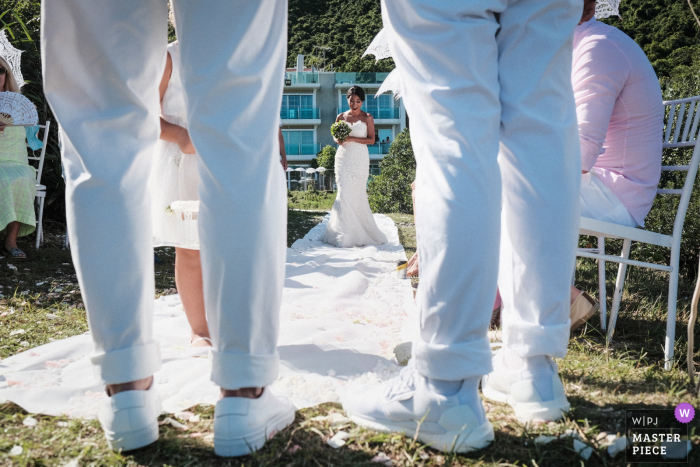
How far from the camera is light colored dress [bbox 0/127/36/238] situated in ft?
14.9

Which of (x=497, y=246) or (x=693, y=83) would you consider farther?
(x=693, y=83)

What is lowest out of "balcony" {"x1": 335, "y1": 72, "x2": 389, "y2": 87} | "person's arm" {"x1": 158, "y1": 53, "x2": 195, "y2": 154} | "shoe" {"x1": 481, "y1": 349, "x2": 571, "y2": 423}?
"shoe" {"x1": 481, "y1": 349, "x2": 571, "y2": 423}

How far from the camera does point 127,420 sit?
49.7 inches

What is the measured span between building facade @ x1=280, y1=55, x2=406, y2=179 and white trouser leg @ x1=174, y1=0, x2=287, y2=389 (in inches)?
1671

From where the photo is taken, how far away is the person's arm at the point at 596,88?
7.23 feet

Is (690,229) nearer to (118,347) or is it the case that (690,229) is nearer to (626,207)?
(626,207)

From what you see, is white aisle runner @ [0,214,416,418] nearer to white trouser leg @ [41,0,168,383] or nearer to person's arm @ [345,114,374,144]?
white trouser leg @ [41,0,168,383]

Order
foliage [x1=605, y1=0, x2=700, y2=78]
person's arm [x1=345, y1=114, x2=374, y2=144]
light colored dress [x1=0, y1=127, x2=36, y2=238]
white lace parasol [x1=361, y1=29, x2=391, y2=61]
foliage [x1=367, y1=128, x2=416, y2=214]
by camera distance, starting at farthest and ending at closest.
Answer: foliage [x1=367, y1=128, x2=416, y2=214], foliage [x1=605, y1=0, x2=700, y2=78], person's arm [x1=345, y1=114, x2=374, y2=144], white lace parasol [x1=361, y1=29, x2=391, y2=61], light colored dress [x1=0, y1=127, x2=36, y2=238]

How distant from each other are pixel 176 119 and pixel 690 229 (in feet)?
15.0

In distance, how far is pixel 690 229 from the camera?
4.70 metres

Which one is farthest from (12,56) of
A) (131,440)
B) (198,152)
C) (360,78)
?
(360,78)

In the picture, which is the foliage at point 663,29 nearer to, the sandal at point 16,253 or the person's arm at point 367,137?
the person's arm at point 367,137

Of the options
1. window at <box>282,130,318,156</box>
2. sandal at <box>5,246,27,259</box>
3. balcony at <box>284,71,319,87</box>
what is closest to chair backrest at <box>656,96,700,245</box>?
sandal at <box>5,246,27,259</box>

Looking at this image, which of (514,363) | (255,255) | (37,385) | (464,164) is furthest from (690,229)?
(37,385)
